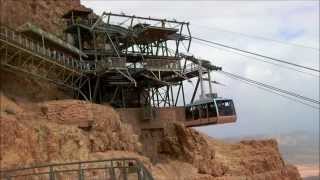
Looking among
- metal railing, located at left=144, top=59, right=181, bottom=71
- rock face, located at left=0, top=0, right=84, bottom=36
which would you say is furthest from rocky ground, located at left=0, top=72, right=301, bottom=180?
rock face, located at left=0, top=0, right=84, bottom=36

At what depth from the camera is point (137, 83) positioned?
64.8 meters

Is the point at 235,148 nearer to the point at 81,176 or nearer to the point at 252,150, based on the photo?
the point at 252,150

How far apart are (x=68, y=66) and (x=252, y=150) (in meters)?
28.9

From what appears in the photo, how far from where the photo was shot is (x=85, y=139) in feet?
151

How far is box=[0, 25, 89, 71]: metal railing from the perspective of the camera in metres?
46.5

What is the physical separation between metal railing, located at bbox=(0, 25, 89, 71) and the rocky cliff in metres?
3.31

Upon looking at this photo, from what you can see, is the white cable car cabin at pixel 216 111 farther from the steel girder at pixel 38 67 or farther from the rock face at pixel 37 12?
the rock face at pixel 37 12

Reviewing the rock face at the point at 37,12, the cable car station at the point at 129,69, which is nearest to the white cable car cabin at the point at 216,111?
the cable car station at the point at 129,69

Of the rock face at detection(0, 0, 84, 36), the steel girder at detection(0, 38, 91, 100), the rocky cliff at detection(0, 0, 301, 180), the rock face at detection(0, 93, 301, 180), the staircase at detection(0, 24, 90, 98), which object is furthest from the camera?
the rock face at detection(0, 0, 84, 36)

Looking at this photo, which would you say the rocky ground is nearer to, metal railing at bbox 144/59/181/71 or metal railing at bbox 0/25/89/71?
metal railing at bbox 0/25/89/71

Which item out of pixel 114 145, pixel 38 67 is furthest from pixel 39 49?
pixel 114 145

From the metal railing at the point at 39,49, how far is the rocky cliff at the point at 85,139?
331 centimetres

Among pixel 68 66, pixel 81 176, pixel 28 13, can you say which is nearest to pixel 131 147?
pixel 68 66

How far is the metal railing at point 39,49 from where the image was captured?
1831 inches
